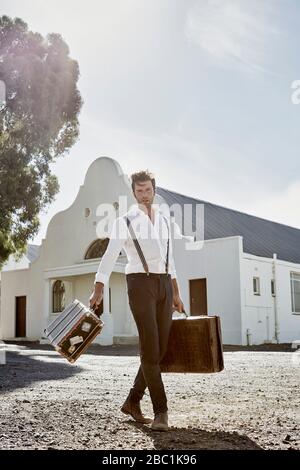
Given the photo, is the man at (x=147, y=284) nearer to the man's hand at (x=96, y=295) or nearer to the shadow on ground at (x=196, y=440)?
the man's hand at (x=96, y=295)

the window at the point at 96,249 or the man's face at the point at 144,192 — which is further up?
the window at the point at 96,249

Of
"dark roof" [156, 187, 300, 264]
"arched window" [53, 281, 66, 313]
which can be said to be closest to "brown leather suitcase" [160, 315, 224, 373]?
"dark roof" [156, 187, 300, 264]

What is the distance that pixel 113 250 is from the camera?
15.2 feet

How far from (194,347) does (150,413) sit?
0.80 m

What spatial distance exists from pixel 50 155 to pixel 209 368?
1999 cm

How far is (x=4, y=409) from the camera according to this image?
17.1ft

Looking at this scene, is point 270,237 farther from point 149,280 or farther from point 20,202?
point 149,280

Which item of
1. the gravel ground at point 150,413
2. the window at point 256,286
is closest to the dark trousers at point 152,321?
the gravel ground at point 150,413

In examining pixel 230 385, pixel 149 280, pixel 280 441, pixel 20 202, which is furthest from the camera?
pixel 20 202

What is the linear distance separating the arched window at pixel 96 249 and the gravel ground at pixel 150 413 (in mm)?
17004

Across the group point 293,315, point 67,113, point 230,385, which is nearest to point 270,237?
point 293,315

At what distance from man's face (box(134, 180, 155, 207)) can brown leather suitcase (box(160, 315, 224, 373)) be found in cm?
94

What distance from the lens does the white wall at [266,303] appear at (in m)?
22.1

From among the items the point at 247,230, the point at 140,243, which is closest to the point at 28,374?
the point at 140,243
